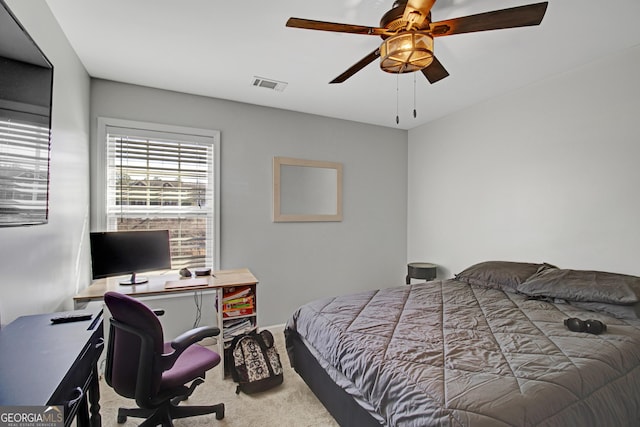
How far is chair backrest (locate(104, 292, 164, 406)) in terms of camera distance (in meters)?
1.60

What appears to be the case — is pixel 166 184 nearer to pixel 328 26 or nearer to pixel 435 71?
pixel 328 26

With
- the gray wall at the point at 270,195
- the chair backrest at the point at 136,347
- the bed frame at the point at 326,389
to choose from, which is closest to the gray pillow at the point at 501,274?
the gray wall at the point at 270,195

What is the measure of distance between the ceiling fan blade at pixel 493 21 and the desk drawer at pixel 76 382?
211 centimetres

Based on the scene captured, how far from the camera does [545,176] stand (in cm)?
296

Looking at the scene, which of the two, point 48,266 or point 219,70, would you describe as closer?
point 48,266

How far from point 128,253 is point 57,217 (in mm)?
628

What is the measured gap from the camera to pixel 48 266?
1879 mm

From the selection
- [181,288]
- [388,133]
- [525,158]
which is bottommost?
[181,288]

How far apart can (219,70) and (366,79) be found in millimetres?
1323

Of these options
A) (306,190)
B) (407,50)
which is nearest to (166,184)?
(306,190)

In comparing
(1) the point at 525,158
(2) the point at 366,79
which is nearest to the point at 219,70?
(2) the point at 366,79

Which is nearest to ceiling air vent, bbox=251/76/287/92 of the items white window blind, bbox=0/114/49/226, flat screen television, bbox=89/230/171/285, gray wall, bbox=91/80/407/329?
gray wall, bbox=91/80/407/329

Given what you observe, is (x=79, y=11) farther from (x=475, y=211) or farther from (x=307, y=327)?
(x=475, y=211)

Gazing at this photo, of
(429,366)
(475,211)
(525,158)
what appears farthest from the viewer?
(475,211)
